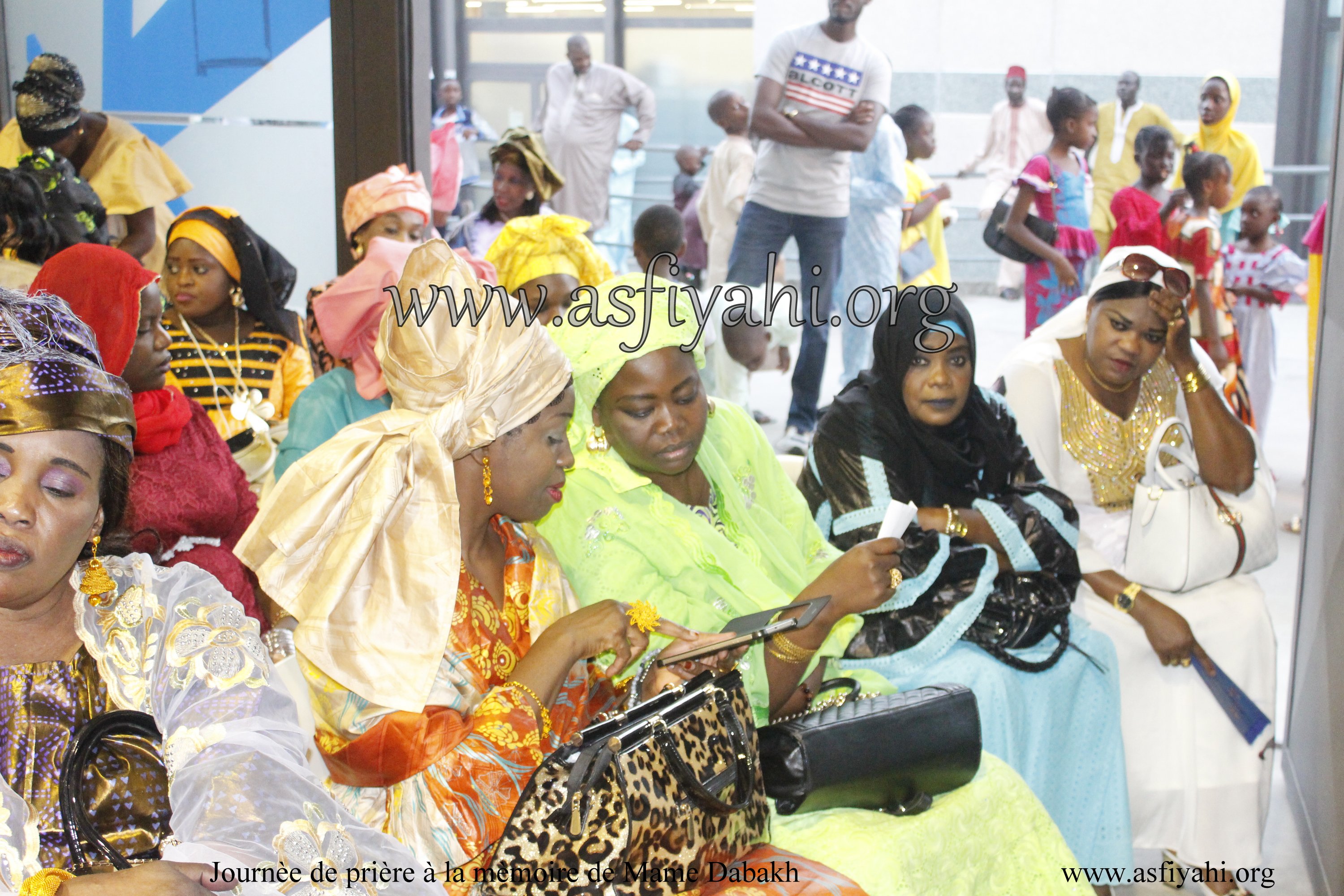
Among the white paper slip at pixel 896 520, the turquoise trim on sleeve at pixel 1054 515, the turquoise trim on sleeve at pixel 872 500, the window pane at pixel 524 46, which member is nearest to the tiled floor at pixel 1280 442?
the turquoise trim on sleeve at pixel 1054 515

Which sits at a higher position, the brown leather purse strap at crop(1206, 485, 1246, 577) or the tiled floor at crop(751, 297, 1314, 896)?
the brown leather purse strap at crop(1206, 485, 1246, 577)

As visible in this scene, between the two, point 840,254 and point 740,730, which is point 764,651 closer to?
point 740,730

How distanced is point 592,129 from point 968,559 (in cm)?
741

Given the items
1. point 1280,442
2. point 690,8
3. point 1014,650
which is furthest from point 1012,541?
point 690,8

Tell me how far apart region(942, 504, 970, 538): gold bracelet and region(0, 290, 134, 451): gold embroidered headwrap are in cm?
188

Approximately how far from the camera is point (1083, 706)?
3.00 metres

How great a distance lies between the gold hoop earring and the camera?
5.27 feet

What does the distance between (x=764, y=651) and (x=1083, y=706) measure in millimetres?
1084

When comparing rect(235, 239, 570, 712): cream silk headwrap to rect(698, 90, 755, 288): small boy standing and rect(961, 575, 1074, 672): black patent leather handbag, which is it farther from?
rect(698, 90, 755, 288): small boy standing

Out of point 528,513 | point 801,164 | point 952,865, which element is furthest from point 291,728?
point 801,164

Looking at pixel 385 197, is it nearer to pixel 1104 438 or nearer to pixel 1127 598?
pixel 1104 438

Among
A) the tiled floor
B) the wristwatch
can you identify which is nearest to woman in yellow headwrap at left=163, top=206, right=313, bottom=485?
the wristwatch

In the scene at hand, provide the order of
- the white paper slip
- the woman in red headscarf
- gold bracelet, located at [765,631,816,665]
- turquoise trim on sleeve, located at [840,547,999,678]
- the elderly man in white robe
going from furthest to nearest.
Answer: the elderly man in white robe → turquoise trim on sleeve, located at [840,547,999,678] → the woman in red headscarf → the white paper slip → gold bracelet, located at [765,631,816,665]

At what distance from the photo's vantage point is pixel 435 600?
1912mm
